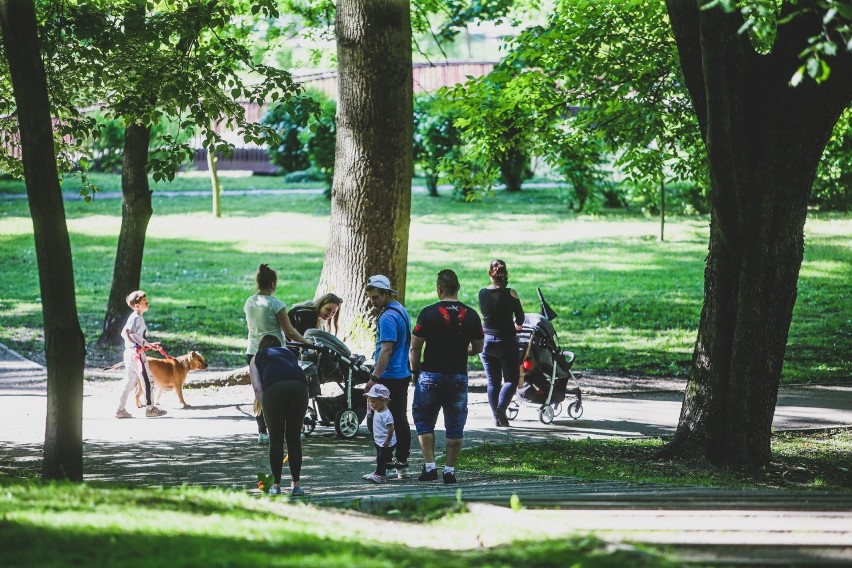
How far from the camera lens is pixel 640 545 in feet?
17.4

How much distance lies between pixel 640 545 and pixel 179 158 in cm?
693

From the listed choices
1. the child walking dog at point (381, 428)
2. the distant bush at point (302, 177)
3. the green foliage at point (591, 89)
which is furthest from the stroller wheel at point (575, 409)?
the distant bush at point (302, 177)

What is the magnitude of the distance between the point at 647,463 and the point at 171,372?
595 cm

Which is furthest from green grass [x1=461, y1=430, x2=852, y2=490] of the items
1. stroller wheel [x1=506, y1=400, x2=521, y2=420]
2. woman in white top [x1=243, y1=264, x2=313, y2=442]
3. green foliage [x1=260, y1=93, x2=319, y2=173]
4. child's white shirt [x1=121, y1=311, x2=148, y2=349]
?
green foliage [x1=260, y1=93, x2=319, y2=173]

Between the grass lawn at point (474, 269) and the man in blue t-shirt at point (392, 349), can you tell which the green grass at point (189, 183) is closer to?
the grass lawn at point (474, 269)

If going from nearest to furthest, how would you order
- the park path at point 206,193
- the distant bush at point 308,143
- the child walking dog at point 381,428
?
the child walking dog at point 381,428 → the distant bush at point 308,143 → the park path at point 206,193

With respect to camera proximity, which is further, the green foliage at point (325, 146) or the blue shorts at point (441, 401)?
the green foliage at point (325, 146)

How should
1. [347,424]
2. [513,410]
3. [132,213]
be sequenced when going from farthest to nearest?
[132,213] → [513,410] → [347,424]

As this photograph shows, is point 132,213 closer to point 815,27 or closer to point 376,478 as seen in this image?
point 376,478

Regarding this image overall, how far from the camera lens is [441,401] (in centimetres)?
925

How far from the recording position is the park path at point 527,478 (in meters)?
5.59

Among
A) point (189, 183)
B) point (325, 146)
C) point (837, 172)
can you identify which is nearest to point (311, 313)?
point (837, 172)

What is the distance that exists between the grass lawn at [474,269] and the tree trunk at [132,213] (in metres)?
1.77

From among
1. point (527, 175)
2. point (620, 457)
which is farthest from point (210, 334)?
point (527, 175)
